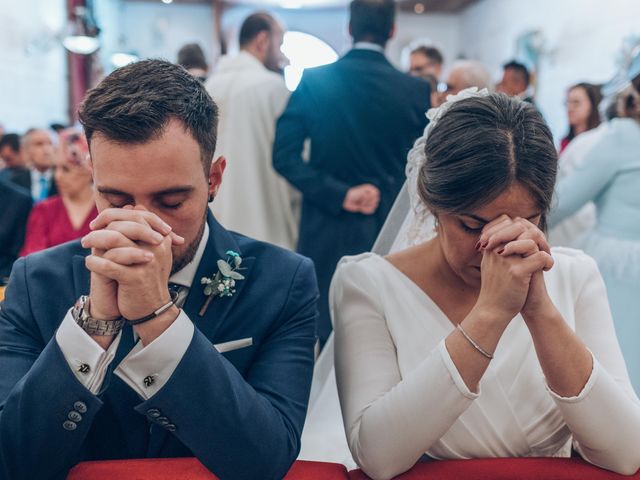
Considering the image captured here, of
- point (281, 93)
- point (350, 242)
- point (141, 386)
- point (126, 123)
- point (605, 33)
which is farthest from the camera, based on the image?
point (605, 33)

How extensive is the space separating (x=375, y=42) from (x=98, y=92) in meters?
2.05

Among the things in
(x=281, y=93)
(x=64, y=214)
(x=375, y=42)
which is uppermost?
(x=375, y=42)

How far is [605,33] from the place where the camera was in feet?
27.7

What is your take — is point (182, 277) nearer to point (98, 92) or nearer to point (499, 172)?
point (98, 92)

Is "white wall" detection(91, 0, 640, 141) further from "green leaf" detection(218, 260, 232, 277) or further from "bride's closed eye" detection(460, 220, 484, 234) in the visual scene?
"green leaf" detection(218, 260, 232, 277)

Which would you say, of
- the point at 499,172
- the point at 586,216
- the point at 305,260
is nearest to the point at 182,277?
the point at 305,260

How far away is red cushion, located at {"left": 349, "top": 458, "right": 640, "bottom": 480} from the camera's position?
1234 millimetres

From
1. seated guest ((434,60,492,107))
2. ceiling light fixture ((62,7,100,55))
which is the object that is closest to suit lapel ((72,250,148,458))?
seated guest ((434,60,492,107))

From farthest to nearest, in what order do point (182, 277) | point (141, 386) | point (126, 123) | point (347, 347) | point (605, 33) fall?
1. point (605, 33)
2. point (347, 347)
3. point (182, 277)
4. point (126, 123)
5. point (141, 386)

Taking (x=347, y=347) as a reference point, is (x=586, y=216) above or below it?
below

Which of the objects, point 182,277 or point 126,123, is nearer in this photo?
point 126,123

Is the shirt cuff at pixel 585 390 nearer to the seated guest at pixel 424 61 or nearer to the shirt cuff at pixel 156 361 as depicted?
the shirt cuff at pixel 156 361

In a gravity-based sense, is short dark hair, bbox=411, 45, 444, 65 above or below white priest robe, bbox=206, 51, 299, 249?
above

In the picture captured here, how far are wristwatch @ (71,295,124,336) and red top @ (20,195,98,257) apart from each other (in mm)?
2222
